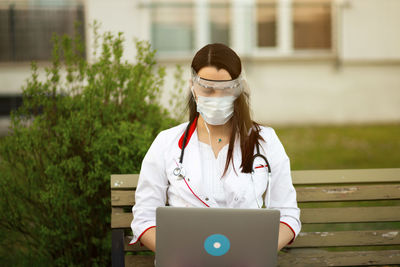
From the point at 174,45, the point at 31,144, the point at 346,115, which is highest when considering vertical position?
the point at 174,45

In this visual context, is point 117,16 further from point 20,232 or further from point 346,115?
point 20,232

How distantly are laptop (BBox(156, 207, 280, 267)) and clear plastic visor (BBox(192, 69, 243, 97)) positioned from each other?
2.11 ft

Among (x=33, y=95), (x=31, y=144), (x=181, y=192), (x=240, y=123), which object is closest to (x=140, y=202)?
(x=181, y=192)

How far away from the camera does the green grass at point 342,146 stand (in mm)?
6793

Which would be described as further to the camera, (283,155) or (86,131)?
(86,131)

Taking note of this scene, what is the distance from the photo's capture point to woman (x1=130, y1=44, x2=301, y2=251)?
236cm

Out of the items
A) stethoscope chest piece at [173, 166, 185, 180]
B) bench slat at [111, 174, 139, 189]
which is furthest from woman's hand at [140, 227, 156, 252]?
bench slat at [111, 174, 139, 189]

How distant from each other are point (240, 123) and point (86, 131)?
1.12 m

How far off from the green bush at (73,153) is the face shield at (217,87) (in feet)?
2.54

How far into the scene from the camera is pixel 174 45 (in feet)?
37.8

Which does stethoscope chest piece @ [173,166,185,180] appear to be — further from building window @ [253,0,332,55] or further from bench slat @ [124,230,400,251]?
building window @ [253,0,332,55]

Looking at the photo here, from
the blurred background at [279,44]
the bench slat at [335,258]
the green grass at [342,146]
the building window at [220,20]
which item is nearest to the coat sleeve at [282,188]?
the bench slat at [335,258]

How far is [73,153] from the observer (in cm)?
310

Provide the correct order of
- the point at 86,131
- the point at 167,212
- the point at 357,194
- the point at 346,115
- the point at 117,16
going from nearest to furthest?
the point at 167,212 → the point at 357,194 → the point at 86,131 → the point at 117,16 → the point at 346,115
